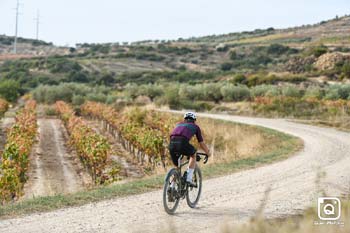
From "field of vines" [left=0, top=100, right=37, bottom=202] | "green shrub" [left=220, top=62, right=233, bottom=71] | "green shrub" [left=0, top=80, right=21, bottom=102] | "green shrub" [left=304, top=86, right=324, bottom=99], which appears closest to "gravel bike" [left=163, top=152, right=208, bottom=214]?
"field of vines" [left=0, top=100, right=37, bottom=202]

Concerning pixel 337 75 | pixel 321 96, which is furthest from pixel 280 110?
pixel 337 75

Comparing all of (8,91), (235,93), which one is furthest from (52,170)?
(8,91)

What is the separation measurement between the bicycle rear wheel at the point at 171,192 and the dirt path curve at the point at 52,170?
22.2 feet

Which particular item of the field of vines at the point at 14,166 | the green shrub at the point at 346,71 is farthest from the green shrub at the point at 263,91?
the field of vines at the point at 14,166

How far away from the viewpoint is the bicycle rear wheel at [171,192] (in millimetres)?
9977

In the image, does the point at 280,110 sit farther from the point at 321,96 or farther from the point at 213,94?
the point at 213,94

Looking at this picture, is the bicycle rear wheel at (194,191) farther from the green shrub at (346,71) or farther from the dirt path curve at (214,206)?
the green shrub at (346,71)

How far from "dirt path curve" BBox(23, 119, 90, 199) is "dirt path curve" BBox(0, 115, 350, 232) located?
217 inches

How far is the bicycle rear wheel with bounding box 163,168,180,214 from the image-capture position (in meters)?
9.98

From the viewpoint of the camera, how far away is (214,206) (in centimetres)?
1118

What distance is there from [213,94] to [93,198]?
1703 inches

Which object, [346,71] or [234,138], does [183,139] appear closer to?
[234,138]

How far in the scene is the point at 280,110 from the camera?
42125mm

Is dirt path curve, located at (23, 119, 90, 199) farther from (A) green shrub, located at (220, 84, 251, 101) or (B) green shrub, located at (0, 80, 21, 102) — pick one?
(B) green shrub, located at (0, 80, 21, 102)
